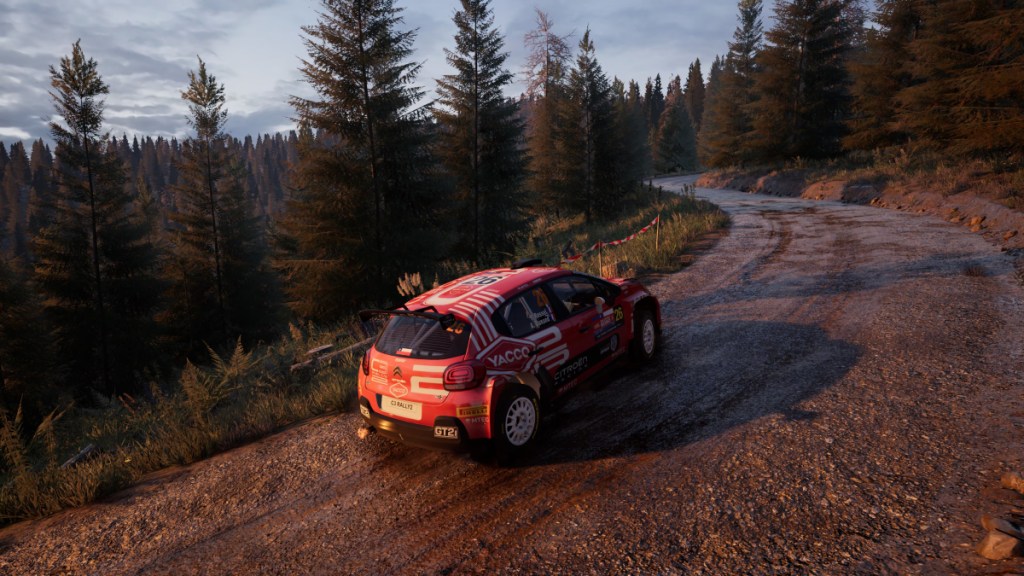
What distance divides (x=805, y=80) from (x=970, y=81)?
607 inches

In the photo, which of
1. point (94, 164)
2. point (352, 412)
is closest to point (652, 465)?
point (352, 412)

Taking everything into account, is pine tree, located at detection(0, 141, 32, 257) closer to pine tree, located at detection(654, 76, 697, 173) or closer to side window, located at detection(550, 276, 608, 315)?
pine tree, located at detection(654, 76, 697, 173)

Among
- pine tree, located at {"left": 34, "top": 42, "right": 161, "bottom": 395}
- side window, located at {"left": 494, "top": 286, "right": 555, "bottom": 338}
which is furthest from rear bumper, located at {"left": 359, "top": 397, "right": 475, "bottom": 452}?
pine tree, located at {"left": 34, "top": 42, "right": 161, "bottom": 395}

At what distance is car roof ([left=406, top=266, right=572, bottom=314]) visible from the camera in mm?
5039

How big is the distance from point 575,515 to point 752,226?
16903 millimetres

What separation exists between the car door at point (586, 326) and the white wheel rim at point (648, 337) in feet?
1.76

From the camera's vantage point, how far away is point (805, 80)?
31609 mm

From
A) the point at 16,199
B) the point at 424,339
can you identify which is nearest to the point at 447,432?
the point at 424,339

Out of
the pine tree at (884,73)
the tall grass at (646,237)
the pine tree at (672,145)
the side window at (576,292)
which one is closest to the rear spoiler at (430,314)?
the side window at (576,292)

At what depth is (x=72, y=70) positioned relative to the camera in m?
20.8

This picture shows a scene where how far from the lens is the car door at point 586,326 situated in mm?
5625

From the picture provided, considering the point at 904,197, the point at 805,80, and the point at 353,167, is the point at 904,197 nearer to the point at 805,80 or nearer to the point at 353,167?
the point at 805,80

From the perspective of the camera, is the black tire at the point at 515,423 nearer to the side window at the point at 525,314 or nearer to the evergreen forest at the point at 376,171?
the side window at the point at 525,314

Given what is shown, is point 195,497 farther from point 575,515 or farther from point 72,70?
point 72,70
